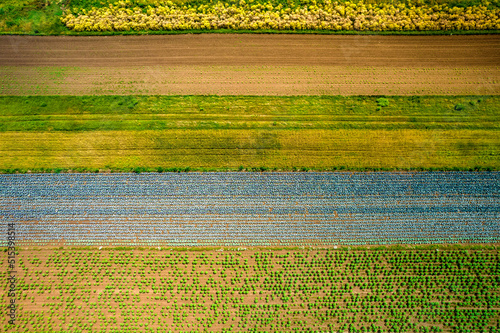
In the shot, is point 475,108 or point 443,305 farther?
point 475,108

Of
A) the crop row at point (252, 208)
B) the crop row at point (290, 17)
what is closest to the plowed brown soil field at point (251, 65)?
the crop row at point (290, 17)

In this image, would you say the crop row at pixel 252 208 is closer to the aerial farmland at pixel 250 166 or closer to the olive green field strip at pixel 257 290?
the aerial farmland at pixel 250 166

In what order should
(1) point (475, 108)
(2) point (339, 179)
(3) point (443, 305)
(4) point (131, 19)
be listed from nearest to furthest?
(3) point (443, 305)
(2) point (339, 179)
(1) point (475, 108)
(4) point (131, 19)

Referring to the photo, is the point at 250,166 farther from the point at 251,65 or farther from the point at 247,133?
the point at 251,65

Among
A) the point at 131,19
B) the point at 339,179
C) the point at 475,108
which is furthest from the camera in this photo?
the point at 131,19

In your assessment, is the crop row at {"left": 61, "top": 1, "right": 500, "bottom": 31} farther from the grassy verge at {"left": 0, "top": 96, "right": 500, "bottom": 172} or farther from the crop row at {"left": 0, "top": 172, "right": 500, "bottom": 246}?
the crop row at {"left": 0, "top": 172, "right": 500, "bottom": 246}

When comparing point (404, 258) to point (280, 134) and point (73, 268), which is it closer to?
point (280, 134)

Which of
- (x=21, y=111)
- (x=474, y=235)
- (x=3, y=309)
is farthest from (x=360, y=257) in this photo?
(x=21, y=111)
